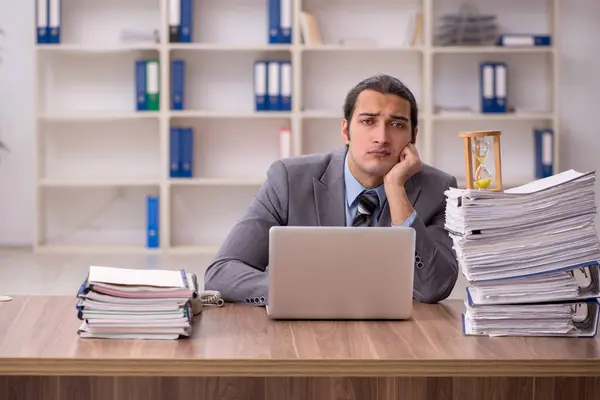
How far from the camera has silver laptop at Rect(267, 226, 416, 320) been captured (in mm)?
2104

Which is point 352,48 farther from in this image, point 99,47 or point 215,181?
point 99,47

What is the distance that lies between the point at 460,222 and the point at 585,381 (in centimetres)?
42

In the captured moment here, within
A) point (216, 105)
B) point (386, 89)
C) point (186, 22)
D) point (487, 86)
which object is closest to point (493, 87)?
point (487, 86)

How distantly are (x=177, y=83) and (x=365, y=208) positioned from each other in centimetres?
371

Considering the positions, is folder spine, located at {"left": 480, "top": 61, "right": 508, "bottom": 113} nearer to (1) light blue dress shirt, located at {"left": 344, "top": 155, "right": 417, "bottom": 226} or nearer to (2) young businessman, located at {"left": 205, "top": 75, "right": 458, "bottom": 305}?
(2) young businessman, located at {"left": 205, "top": 75, "right": 458, "bottom": 305}

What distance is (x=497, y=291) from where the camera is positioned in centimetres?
207

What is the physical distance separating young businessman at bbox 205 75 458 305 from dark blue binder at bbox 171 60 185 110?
353cm

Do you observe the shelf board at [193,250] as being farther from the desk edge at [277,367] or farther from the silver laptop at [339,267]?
the desk edge at [277,367]

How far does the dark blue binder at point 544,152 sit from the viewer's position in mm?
6453

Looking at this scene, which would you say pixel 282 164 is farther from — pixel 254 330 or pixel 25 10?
pixel 25 10

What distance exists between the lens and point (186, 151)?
21.2 ft

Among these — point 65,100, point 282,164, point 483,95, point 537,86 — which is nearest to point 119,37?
point 65,100

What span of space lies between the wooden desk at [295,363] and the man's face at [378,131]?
2.55ft

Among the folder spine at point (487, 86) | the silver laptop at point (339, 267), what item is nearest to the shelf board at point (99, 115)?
the folder spine at point (487, 86)
